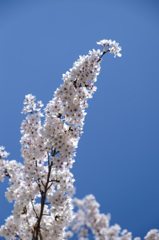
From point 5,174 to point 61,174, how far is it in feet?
6.74

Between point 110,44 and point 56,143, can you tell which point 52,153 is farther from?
point 110,44

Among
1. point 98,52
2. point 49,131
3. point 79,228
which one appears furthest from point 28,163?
point 79,228

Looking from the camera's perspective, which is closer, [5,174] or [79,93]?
[79,93]

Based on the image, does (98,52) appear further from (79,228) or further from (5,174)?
(79,228)

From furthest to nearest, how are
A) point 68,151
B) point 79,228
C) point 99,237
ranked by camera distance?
point 79,228 < point 99,237 < point 68,151

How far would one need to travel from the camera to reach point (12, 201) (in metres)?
7.04

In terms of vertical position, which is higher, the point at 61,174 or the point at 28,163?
Result: the point at 28,163

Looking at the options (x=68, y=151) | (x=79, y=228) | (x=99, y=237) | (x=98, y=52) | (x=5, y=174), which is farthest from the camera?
(x=79, y=228)

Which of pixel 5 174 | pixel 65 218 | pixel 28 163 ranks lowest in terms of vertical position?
pixel 65 218

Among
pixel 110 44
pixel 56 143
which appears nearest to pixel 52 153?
pixel 56 143

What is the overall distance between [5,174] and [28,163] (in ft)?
4.68

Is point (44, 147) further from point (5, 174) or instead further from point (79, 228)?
point (79, 228)

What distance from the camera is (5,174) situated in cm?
693

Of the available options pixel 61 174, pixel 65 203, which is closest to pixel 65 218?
pixel 65 203
